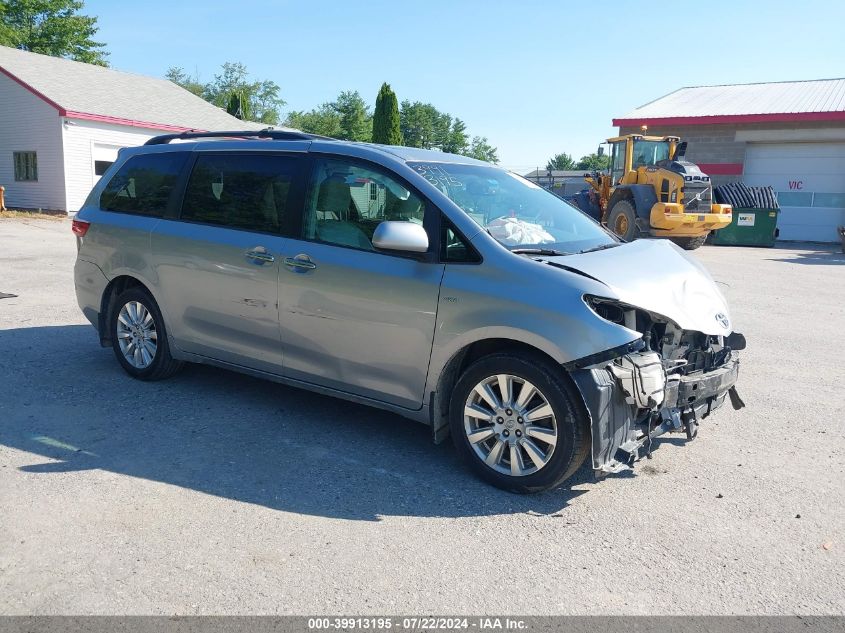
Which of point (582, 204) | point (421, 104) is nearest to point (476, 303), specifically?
point (582, 204)

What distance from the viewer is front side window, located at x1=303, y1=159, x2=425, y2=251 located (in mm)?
4551

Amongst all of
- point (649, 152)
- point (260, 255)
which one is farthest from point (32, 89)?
point (260, 255)

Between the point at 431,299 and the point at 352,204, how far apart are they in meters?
0.95

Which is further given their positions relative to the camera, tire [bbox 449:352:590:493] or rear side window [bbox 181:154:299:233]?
rear side window [bbox 181:154:299:233]

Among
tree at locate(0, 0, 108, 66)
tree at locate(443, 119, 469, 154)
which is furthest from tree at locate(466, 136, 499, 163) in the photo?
tree at locate(0, 0, 108, 66)

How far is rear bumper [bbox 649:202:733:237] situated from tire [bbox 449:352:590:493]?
15001mm

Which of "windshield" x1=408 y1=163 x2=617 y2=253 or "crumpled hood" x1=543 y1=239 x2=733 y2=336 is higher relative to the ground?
"windshield" x1=408 y1=163 x2=617 y2=253

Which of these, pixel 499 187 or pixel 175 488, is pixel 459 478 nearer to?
pixel 175 488

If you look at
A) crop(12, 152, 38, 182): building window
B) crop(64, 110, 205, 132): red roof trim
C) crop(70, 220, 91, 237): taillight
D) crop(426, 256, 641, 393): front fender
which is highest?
crop(64, 110, 205, 132): red roof trim

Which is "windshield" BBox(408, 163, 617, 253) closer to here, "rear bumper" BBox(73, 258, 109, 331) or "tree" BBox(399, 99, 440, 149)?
"rear bumper" BBox(73, 258, 109, 331)

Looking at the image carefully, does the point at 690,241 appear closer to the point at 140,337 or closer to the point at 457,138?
the point at 140,337

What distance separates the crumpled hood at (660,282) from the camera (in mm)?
4020

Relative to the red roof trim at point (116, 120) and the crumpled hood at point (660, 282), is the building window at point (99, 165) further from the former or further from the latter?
the crumpled hood at point (660, 282)

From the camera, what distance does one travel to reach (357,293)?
4.53 meters
